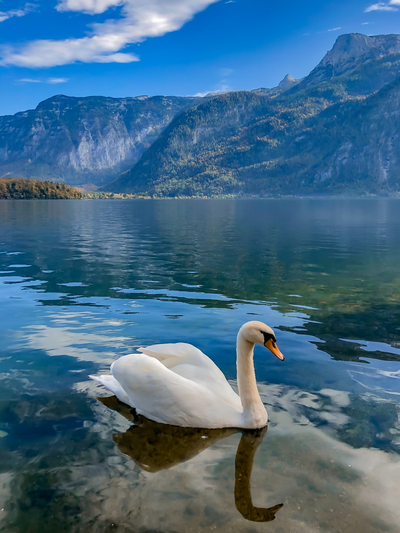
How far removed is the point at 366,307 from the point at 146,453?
482 inches

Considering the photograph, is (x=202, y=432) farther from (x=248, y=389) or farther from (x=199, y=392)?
(x=248, y=389)

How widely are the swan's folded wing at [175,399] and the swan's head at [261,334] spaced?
1123mm

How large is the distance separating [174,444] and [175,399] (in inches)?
27.9

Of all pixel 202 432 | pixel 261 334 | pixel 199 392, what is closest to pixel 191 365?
pixel 199 392

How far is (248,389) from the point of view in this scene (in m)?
7.47

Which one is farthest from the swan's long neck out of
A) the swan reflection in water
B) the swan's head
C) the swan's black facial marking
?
the swan's black facial marking

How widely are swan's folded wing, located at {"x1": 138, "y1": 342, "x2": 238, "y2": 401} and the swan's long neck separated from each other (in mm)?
427

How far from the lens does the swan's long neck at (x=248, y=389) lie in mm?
7492

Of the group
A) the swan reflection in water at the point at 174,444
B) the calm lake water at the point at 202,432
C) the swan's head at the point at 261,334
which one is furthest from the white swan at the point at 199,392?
the calm lake water at the point at 202,432

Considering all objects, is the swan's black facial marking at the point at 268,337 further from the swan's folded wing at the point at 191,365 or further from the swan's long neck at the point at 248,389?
the swan's folded wing at the point at 191,365

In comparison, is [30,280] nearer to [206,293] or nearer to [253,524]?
[206,293]

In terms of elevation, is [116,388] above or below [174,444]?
above

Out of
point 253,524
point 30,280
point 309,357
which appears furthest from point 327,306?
point 30,280

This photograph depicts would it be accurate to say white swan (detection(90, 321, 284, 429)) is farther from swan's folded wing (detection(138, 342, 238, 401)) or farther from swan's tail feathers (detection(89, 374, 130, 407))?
swan's tail feathers (detection(89, 374, 130, 407))
